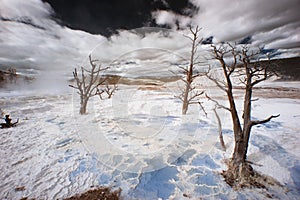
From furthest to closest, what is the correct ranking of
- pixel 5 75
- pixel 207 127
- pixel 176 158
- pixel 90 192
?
pixel 5 75
pixel 207 127
pixel 176 158
pixel 90 192

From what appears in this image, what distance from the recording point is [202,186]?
13.4ft

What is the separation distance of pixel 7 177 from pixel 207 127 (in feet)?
29.9

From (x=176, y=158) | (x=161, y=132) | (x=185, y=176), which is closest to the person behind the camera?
(x=185, y=176)

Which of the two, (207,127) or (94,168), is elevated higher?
(207,127)

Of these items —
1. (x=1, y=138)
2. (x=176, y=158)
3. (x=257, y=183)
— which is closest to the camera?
(x=257, y=183)

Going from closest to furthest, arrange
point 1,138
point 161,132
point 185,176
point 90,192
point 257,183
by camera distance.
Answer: point 90,192
point 257,183
point 185,176
point 1,138
point 161,132

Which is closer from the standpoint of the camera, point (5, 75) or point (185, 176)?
point (185, 176)

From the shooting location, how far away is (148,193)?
384 centimetres

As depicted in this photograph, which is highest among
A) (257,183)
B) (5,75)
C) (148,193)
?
(5,75)

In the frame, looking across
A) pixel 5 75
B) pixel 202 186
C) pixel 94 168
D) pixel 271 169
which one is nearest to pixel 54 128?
pixel 94 168

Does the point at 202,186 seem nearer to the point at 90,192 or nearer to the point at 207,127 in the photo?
the point at 90,192

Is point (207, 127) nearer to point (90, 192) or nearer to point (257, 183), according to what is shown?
point (257, 183)

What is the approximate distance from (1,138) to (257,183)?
10.4 metres

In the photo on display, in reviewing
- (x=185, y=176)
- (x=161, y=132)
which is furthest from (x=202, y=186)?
(x=161, y=132)
